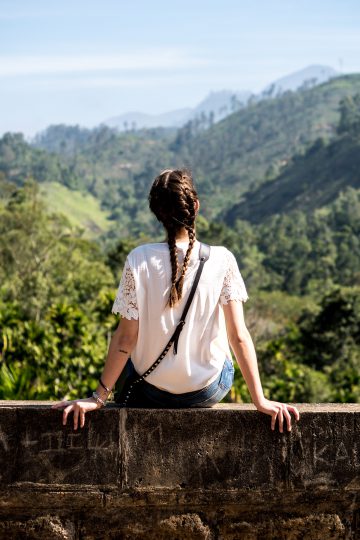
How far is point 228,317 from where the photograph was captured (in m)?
3.02

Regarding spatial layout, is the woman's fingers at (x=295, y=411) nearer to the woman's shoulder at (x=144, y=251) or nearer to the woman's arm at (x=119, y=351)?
the woman's arm at (x=119, y=351)

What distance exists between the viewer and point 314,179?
124250 millimetres

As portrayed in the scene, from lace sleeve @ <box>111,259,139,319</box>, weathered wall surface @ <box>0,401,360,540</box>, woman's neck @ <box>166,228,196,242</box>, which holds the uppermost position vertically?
woman's neck @ <box>166,228,196,242</box>

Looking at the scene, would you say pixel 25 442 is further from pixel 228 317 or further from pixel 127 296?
pixel 228 317

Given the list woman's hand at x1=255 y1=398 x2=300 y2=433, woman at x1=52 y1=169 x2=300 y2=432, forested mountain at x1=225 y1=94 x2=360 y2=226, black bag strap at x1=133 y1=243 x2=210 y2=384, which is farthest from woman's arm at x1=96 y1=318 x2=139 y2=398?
forested mountain at x1=225 y1=94 x2=360 y2=226

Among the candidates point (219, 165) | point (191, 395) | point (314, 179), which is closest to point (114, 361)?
point (191, 395)

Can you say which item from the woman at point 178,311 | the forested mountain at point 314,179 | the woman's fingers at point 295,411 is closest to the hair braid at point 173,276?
the woman at point 178,311

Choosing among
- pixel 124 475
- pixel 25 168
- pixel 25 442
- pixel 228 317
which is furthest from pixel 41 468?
pixel 25 168

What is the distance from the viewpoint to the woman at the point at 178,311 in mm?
2992

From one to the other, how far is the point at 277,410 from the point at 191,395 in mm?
309

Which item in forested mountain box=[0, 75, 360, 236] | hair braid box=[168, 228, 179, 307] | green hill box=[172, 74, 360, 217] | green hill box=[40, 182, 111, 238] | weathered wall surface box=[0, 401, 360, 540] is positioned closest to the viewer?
hair braid box=[168, 228, 179, 307]

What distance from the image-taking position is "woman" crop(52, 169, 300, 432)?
299cm

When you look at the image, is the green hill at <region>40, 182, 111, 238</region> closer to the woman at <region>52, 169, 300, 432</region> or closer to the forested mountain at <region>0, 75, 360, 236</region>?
the forested mountain at <region>0, 75, 360, 236</region>

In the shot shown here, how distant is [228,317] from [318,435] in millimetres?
537
